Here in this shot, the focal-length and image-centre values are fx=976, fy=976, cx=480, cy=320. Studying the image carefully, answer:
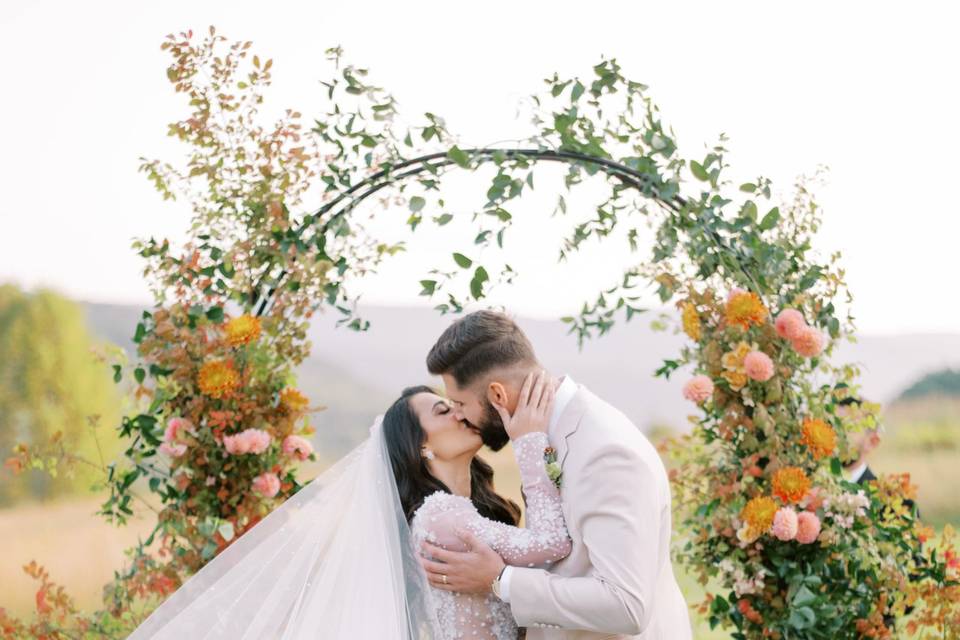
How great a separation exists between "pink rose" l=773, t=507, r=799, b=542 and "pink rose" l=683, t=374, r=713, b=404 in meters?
0.57

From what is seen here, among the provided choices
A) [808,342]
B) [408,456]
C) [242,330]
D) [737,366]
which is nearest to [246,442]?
[242,330]

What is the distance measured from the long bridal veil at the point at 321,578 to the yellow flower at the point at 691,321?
146 centimetres

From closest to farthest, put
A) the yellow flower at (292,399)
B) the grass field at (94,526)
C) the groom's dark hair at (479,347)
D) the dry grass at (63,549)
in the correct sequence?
the groom's dark hair at (479,347), the yellow flower at (292,399), the dry grass at (63,549), the grass field at (94,526)

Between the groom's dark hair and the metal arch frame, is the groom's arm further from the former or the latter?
the metal arch frame

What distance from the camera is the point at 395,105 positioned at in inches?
170

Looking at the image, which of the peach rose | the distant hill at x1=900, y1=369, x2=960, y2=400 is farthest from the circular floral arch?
the distant hill at x1=900, y1=369, x2=960, y2=400

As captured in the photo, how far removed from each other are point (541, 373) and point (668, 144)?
1.41m

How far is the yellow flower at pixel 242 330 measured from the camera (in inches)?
169

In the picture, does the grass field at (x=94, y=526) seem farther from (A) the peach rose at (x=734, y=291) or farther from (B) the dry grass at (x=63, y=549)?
(A) the peach rose at (x=734, y=291)

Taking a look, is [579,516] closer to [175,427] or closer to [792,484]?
[792,484]

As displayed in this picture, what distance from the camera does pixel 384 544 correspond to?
3.38 m

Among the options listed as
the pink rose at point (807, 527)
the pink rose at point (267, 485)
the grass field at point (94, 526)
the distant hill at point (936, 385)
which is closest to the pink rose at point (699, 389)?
the pink rose at point (807, 527)

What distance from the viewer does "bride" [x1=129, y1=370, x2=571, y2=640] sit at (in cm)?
317

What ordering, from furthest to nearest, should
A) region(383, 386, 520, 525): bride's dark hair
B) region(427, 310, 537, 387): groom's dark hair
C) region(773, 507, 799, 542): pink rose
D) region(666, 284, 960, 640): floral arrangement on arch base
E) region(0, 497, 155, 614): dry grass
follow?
region(0, 497, 155, 614): dry grass, region(666, 284, 960, 640): floral arrangement on arch base, region(773, 507, 799, 542): pink rose, region(383, 386, 520, 525): bride's dark hair, region(427, 310, 537, 387): groom's dark hair
